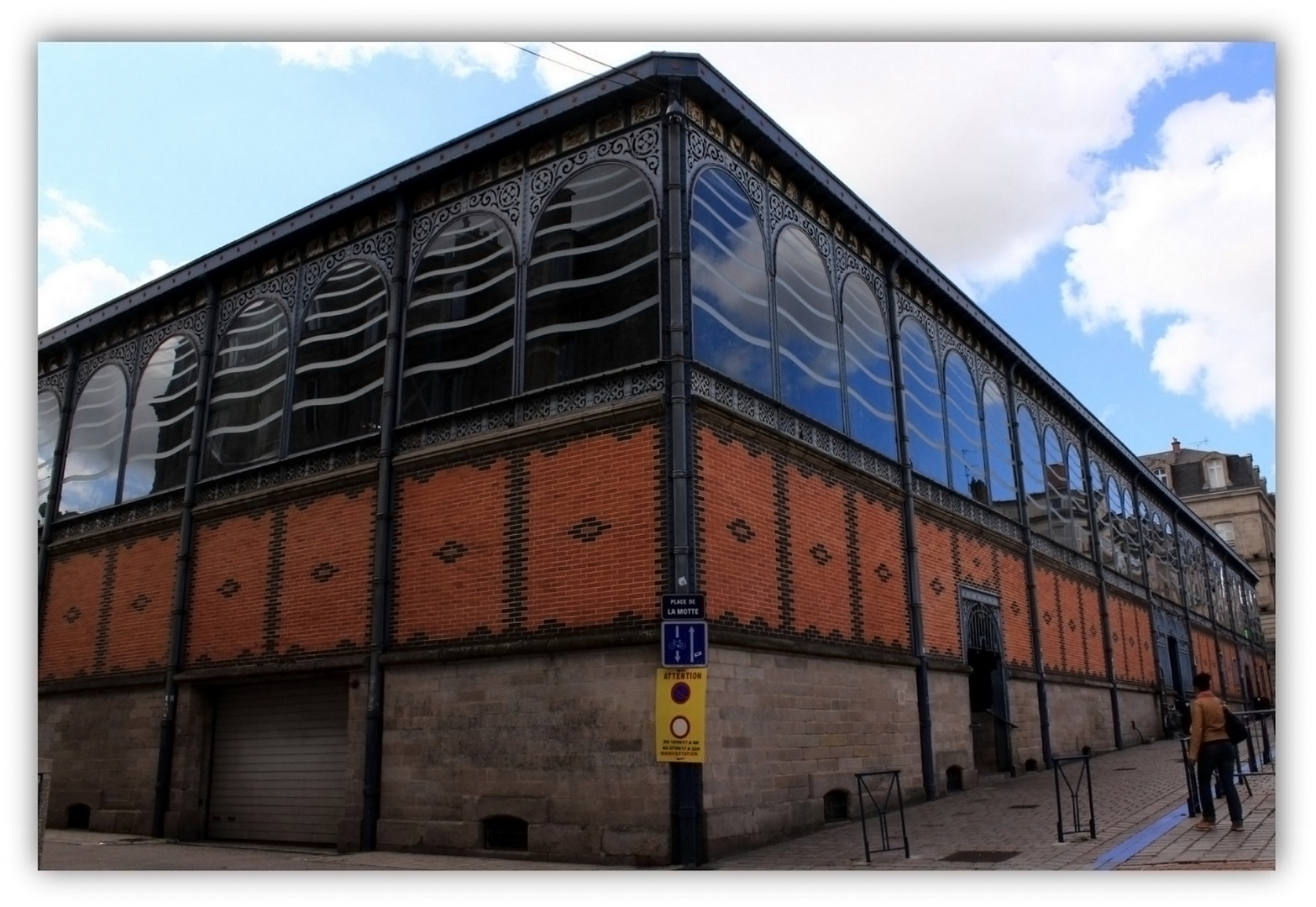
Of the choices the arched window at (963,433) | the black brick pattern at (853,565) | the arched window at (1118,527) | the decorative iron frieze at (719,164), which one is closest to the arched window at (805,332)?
the decorative iron frieze at (719,164)

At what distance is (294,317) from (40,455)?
700 cm

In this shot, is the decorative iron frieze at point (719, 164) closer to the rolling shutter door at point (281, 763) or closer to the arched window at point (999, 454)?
the rolling shutter door at point (281, 763)

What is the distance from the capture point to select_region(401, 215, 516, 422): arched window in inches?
541

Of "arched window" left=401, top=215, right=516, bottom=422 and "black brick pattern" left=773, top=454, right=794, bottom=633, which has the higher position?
"arched window" left=401, top=215, right=516, bottom=422

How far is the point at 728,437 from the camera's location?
492 inches

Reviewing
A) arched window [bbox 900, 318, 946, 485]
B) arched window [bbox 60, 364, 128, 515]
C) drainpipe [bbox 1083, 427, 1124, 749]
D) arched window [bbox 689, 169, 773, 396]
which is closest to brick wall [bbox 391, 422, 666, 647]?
arched window [bbox 689, 169, 773, 396]

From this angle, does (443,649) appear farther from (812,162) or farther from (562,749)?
(812,162)

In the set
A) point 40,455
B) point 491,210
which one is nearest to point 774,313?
point 491,210

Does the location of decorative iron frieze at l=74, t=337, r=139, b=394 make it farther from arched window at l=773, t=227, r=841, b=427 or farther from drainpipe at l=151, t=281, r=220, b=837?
arched window at l=773, t=227, r=841, b=427

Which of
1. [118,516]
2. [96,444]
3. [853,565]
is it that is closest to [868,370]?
[853,565]

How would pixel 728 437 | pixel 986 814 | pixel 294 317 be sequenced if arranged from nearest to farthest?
1. pixel 728 437
2. pixel 986 814
3. pixel 294 317

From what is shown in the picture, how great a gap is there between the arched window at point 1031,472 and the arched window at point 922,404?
4.74 meters

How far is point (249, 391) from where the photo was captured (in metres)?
17.0

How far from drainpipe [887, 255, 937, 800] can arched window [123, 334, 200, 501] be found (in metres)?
11.6
